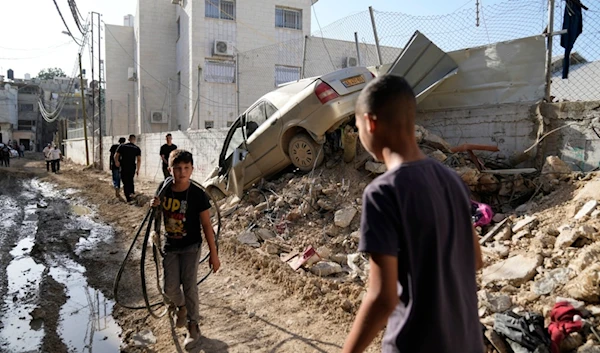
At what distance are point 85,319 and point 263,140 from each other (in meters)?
4.31

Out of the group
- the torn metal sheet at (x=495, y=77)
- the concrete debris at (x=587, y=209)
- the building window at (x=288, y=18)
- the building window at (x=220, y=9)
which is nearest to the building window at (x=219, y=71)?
the building window at (x=220, y=9)

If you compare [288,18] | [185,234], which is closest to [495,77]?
[185,234]

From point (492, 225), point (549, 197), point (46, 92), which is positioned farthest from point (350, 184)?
point (46, 92)

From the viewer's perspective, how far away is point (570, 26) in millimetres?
6359

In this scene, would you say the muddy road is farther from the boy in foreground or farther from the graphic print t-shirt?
the boy in foreground

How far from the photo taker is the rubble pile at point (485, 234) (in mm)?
3645

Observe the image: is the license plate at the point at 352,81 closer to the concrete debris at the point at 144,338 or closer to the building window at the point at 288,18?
the concrete debris at the point at 144,338

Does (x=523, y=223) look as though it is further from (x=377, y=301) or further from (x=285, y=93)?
(x=285, y=93)

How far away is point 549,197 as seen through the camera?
5.45m

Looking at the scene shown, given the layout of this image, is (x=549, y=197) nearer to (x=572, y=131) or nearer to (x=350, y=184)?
(x=572, y=131)

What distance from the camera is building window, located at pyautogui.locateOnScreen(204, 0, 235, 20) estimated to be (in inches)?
784

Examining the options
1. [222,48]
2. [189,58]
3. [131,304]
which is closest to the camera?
[131,304]

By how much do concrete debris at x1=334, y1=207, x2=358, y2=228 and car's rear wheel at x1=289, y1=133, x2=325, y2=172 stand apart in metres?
1.42

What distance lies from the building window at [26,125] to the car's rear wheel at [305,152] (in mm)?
57354
